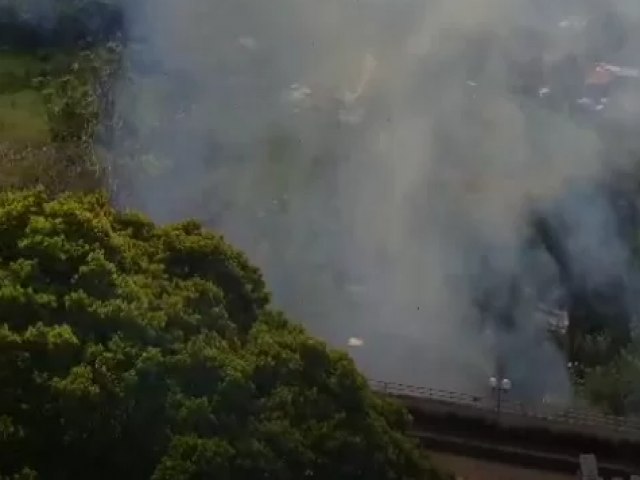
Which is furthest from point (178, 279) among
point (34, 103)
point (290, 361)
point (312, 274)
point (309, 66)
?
point (34, 103)

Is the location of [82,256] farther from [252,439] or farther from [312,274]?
[312,274]

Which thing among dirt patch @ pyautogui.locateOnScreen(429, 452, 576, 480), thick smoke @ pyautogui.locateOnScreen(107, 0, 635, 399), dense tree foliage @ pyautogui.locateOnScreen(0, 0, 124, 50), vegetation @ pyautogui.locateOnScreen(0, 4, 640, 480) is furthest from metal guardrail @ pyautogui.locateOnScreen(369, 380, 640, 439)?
dense tree foliage @ pyautogui.locateOnScreen(0, 0, 124, 50)

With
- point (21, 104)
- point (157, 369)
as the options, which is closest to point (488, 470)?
point (157, 369)

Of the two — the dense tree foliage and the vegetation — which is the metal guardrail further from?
the dense tree foliage

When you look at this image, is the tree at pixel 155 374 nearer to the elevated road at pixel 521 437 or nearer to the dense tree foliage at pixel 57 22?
the elevated road at pixel 521 437

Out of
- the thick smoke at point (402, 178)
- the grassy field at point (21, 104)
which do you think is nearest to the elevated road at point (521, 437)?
the thick smoke at point (402, 178)

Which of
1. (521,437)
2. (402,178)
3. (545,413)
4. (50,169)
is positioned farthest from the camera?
(50,169)

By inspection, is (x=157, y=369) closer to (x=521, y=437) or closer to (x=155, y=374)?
(x=155, y=374)
